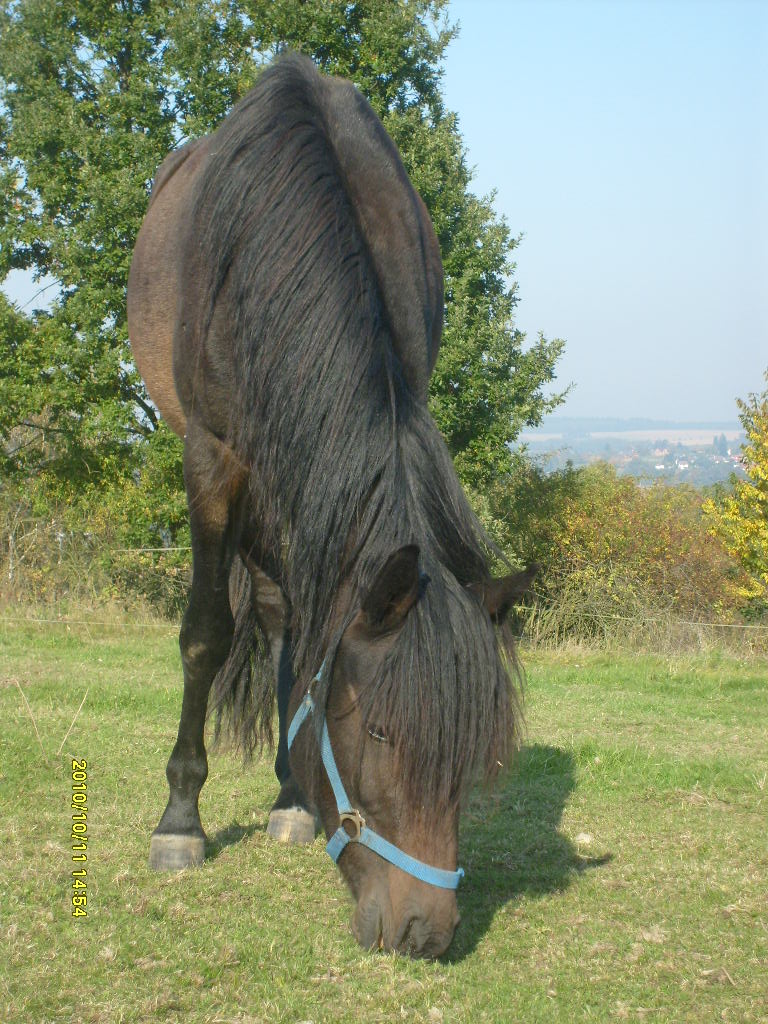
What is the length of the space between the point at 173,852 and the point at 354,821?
1.24m

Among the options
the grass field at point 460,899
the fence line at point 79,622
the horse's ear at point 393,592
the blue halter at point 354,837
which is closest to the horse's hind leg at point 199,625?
the grass field at point 460,899

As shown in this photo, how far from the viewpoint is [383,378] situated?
2.94m

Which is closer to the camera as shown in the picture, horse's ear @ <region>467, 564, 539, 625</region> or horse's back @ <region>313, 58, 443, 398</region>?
horse's ear @ <region>467, 564, 539, 625</region>

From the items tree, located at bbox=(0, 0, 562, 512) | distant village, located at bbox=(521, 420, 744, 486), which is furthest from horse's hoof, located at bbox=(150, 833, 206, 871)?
distant village, located at bbox=(521, 420, 744, 486)

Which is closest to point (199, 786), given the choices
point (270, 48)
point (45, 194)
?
point (45, 194)

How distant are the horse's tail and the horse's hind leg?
19.3 inches

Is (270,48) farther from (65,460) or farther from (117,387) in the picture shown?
(65,460)

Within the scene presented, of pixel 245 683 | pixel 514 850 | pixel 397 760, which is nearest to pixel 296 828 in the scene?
pixel 245 683

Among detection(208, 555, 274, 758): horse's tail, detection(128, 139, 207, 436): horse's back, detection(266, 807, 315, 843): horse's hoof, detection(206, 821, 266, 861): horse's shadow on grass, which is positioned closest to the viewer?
detection(206, 821, 266, 861): horse's shadow on grass

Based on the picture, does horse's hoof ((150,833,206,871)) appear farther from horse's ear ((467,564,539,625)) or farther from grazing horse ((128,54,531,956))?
horse's ear ((467,564,539,625))

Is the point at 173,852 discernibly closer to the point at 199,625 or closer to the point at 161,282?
the point at 199,625

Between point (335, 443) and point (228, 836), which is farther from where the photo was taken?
point (228, 836)

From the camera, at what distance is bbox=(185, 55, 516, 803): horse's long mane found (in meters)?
2.52

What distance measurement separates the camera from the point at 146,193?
1429 cm
